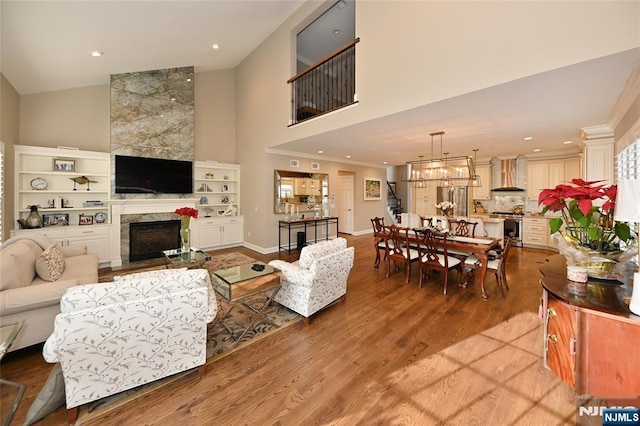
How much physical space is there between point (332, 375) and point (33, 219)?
5879 millimetres

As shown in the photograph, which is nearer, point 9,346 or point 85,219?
point 9,346

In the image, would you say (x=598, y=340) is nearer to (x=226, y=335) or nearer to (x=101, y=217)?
(x=226, y=335)

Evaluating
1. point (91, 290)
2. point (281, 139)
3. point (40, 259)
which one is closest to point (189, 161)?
point (281, 139)

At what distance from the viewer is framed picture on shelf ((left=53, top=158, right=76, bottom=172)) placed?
16.0 feet

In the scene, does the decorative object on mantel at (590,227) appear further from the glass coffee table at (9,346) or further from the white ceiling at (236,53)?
the glass coffee table at (9,346)

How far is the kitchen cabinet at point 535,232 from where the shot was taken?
6717mm

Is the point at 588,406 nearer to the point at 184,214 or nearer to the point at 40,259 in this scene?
the point at 184,214

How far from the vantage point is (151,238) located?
578 centimetres

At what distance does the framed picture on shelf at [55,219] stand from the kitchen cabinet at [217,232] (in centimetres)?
231

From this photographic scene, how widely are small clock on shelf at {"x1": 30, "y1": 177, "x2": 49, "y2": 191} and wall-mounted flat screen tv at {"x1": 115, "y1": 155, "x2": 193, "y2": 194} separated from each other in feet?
3.53

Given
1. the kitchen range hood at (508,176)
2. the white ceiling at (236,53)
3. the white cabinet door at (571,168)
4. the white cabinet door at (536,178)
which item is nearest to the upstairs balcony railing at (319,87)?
the white ceiling at (236,53)

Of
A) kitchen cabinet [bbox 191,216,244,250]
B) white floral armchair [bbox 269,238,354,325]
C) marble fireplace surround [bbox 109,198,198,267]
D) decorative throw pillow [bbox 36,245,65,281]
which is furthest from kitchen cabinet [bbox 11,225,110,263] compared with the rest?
white floral armchair [bbox 269,238,354,325]

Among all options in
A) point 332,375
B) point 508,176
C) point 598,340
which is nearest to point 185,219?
point 332,375

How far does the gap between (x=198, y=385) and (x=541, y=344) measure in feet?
10.8
